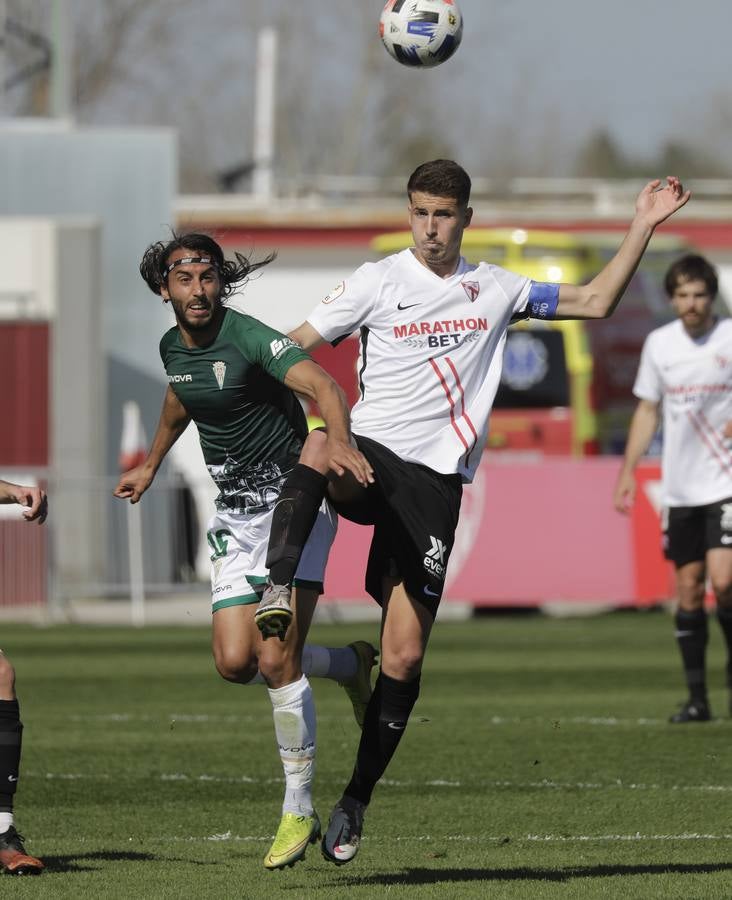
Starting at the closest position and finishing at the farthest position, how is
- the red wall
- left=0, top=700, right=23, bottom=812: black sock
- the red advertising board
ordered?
1. left=0, top=700, right=23, bottom=812: black sock
2. the red advertising board
3. the red wall

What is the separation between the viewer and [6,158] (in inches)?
1145

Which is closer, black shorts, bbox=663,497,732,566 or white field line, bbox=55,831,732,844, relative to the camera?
white field line, bbox=55,831,732,844

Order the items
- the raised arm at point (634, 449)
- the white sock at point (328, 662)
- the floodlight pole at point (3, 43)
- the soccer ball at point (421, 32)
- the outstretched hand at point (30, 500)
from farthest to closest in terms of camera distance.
→ the floodlight pole at point (3, 43), the raised arm at point (634, 449), the soccer ball at point (421, 32), the white sock at point (328, 662), the outstretched hand at point (30, 500)

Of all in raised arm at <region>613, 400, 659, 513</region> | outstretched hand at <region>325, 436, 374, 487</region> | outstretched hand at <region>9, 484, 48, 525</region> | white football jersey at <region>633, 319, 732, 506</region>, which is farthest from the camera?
raised arm at <region>613, 400, 659, 513</region>

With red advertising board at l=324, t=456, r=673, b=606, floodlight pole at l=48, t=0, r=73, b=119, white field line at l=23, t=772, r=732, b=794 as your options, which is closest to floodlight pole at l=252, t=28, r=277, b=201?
floodlight pole at l=48, t=0, r=73, b=119

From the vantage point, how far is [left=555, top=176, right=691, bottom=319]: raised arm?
706 centimetres

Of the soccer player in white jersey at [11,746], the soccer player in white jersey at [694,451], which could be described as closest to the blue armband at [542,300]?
the soccer player in white jersey at [11,746]

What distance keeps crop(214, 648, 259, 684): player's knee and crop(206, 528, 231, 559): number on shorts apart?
37 centimetres

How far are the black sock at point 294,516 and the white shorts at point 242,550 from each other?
410mm

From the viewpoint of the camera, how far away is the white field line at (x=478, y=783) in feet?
29.0

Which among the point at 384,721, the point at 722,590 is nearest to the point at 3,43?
the point at 722,590

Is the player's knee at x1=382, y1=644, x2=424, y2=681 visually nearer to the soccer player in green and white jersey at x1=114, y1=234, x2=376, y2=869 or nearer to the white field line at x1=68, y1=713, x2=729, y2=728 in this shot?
the soccer player in green and white jersey at x1=114, y1=234, x2=376, y2=869

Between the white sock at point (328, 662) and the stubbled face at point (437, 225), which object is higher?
the stubbled face at point (437, 225)

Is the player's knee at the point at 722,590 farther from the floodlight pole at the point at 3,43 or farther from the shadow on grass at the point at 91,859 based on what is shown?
the floodlight pole at the point at 3,43
